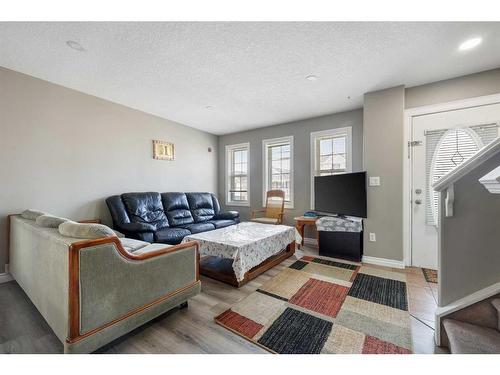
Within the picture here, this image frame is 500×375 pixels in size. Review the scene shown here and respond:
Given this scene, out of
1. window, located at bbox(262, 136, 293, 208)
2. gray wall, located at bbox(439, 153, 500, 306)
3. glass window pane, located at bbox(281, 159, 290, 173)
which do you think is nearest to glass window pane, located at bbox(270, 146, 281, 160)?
window, located at bbox(262, 136, 293, 208)

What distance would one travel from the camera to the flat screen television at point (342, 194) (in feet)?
10.1

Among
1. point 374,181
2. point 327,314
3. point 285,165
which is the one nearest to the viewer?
point 327,314

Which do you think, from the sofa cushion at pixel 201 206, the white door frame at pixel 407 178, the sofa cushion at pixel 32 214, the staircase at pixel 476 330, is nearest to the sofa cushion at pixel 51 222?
the sofa cushion at pixel 32 214

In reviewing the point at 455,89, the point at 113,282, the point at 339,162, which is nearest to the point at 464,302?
the point at 113,282

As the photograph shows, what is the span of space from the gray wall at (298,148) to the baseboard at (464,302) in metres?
2.60

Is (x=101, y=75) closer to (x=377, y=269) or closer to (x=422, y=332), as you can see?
(x=422, y=332)

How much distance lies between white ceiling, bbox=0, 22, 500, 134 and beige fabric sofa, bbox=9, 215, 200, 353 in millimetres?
1746

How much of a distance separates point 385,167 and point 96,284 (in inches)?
135

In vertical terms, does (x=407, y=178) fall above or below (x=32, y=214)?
above

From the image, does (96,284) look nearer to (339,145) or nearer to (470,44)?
(470,44)

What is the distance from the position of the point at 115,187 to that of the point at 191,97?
6.42 feet

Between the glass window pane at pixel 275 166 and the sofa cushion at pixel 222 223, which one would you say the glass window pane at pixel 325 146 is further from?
the sofa cushion at pixel 222 223

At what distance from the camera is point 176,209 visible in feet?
13.3

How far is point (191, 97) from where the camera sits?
10.7ft
